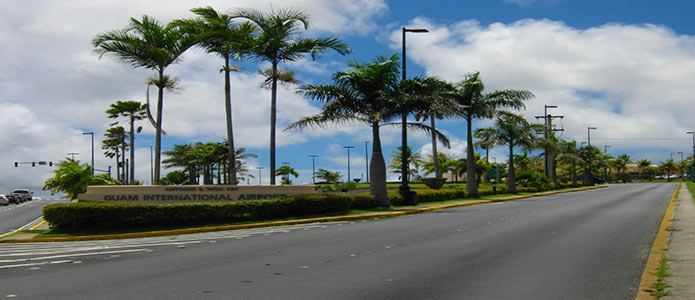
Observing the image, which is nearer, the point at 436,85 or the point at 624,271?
the point at 624,271

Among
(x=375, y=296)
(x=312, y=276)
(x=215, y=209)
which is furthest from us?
(x=215, y=209)

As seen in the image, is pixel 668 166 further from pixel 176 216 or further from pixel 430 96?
pixel 176 216

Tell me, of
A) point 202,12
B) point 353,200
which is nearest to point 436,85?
point 353,200

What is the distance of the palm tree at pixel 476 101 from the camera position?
135ft

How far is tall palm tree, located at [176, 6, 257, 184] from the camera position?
27.0 m

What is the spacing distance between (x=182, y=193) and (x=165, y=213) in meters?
3.04

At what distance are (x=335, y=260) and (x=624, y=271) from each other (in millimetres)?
4564

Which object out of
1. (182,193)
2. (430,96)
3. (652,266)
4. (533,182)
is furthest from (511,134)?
(652,266)

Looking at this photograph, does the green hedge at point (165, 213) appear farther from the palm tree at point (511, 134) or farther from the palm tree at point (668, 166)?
the palm tree at point (668, 166)

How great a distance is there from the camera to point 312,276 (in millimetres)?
8523

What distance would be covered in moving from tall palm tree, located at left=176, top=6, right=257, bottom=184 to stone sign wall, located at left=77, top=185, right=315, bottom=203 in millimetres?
4922

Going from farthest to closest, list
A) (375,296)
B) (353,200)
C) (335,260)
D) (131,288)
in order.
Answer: (353,200)
(335,260)
(131,288)
(375,296)

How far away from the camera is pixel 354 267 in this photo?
9.28 metres

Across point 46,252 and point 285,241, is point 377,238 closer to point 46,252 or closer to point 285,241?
point 285,241
